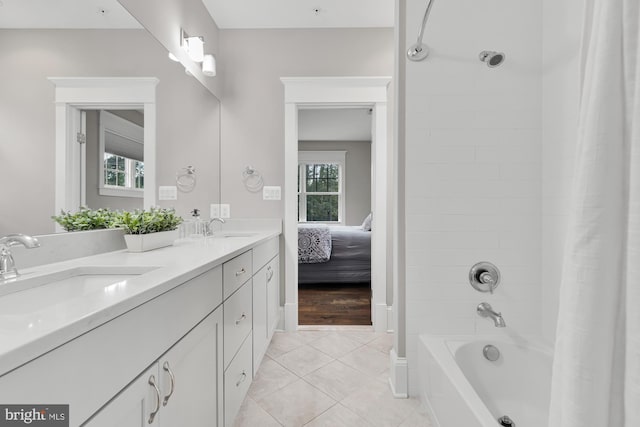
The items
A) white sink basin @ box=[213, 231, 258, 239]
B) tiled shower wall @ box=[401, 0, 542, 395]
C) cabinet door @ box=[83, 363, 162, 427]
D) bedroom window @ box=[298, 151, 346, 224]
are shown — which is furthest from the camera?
bedroom window @ box=[298, 151, 346, 224]

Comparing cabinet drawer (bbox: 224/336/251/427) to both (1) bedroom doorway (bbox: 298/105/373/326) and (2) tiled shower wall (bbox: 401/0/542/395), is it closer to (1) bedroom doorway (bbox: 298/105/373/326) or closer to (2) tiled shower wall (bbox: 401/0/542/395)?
(2) tiled shower wall (bbox: 401/0/542/395)

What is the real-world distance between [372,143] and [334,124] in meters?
3.04

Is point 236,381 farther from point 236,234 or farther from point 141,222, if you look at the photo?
point 236,234

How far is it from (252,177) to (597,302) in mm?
2439

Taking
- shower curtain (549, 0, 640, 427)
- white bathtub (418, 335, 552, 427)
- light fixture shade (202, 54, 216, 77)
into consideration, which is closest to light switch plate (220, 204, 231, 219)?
light fixture shade (202, 54, 216, 77)

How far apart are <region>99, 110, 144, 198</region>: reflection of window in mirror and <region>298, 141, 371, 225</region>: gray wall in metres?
5.22

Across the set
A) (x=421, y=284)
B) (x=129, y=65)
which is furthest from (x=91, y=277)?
(x=421, y=284)

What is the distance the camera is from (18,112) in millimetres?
933

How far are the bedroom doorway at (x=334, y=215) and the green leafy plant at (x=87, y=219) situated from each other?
1842 mm

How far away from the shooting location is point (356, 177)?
21.8 feet

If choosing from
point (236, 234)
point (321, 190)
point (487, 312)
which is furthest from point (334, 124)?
point (487, 312)

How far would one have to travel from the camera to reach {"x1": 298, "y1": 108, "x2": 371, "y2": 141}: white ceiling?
477 centimetres

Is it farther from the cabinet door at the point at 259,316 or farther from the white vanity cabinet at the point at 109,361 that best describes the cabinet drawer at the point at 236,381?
the white vanity cabinet at the point at 109,361

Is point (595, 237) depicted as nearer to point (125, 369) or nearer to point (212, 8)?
point (125, 369)
